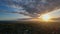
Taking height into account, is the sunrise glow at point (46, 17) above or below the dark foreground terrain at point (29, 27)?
above

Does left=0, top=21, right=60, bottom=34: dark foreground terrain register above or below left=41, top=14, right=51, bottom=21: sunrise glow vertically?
below

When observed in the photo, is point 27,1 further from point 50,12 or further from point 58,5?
point 58,5

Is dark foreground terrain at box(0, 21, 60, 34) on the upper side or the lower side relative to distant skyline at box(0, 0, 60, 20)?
lower

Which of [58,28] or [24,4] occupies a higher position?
[24,4]

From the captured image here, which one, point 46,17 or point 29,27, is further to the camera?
point 29,27

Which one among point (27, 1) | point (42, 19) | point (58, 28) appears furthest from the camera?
point (58, 28)

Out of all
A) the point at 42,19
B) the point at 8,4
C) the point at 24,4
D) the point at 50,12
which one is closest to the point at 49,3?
the point at 50,12

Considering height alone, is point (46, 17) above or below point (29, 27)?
above

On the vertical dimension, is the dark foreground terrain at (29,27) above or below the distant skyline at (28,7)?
below
